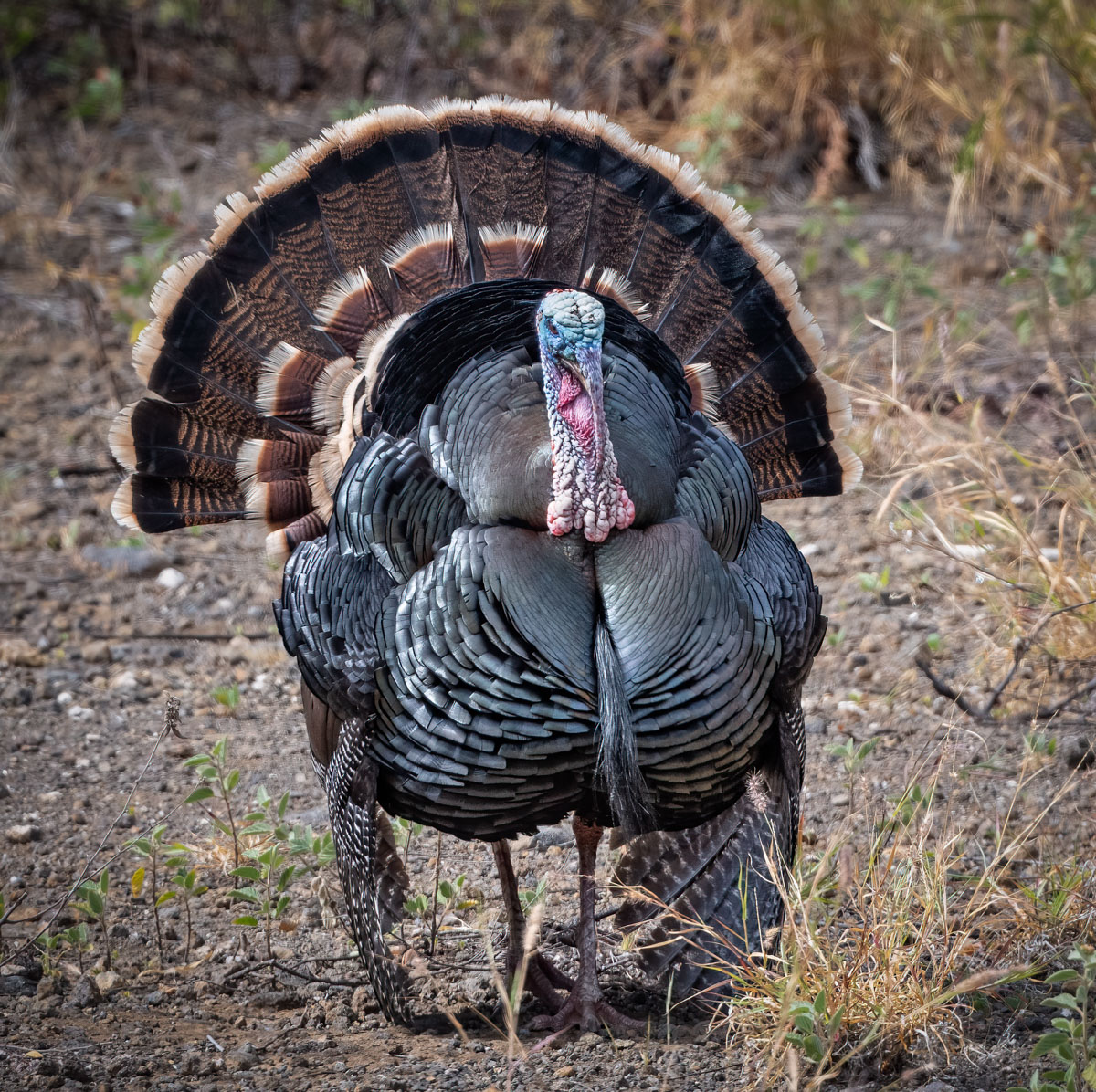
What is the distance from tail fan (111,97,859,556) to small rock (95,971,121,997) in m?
1.31

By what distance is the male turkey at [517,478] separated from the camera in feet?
9.50

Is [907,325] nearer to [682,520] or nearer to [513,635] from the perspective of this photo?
[682,520]

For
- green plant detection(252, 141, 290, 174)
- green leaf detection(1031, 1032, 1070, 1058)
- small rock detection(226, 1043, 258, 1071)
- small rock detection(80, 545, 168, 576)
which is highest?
green plant detection(252, 141, 290, 174)

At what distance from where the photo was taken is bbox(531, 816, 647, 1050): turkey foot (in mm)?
3357

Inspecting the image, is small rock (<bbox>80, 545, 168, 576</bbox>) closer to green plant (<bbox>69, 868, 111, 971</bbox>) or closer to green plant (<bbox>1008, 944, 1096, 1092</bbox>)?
green plant (<bbox>69, 868, 111, 971</bbox>)

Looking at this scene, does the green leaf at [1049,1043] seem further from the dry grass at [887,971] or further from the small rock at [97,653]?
the small rock at [97,653]

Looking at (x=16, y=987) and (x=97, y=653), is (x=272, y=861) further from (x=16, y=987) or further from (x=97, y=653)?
(x=97, y=653)

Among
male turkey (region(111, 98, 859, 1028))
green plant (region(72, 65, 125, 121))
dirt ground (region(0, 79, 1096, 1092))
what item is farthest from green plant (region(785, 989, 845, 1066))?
green plant (region(72, 65, 125, 121))

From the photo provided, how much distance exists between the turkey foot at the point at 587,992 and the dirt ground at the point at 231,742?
74 mm

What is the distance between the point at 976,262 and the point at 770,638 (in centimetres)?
444

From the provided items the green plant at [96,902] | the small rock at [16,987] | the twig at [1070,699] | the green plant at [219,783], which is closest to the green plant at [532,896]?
the green plant at [219,783]

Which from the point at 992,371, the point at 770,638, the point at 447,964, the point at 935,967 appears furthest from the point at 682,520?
the point at 992,371

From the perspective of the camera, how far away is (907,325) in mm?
6453

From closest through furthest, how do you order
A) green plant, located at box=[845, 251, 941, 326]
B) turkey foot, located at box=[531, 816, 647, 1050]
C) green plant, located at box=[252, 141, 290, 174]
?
turkey foot, located at box=[531, 816, 647, 1050], green plant, located at box=[845, 251, 941, 326], green plant, located at box=[252, 141, 290, 174]
